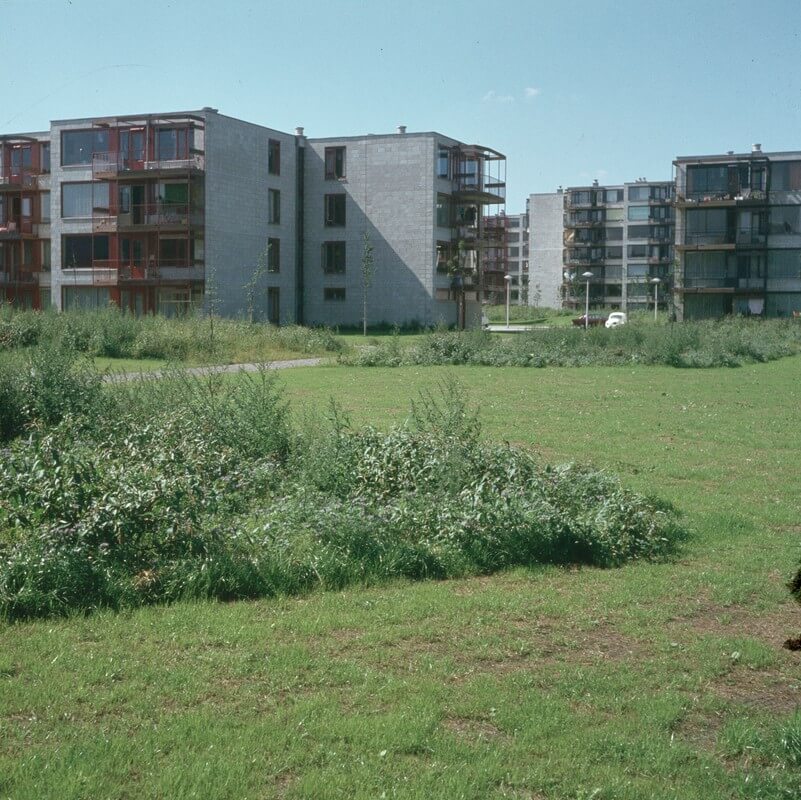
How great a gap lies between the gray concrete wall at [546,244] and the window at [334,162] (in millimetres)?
70598

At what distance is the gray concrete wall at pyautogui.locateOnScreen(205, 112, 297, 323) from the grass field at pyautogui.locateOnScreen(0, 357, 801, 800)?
5369 centimetres

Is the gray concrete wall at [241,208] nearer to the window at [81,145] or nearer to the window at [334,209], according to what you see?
the window at [334,209]

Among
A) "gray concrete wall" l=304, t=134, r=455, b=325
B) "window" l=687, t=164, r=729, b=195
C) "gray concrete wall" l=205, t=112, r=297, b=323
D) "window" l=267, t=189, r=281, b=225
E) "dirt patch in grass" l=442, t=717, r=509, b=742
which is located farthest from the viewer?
"window" l=687, t=164, r=729, b=195

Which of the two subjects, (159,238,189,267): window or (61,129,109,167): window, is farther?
(61,129,109,167): window

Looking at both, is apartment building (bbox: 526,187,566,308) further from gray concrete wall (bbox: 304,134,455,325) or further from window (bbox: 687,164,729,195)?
gray concrete wall (bbox: 304,134,455,325)

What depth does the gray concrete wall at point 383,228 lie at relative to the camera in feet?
226

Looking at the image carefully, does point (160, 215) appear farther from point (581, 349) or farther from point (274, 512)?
point (274, 512)

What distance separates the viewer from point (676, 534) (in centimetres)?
957

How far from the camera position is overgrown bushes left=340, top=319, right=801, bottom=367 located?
34531 mm

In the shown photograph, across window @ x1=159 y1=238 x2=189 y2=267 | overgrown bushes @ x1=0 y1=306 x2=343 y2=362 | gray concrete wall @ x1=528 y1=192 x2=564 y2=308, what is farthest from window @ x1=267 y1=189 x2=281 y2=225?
gray concrete wall @ x1=528 y1=192 x2=564 y2=308

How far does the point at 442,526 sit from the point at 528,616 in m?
1.61

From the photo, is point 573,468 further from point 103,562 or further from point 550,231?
point 550,231

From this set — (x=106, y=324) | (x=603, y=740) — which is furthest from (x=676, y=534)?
(x=106, y=324)

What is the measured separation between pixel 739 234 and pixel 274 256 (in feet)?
112
